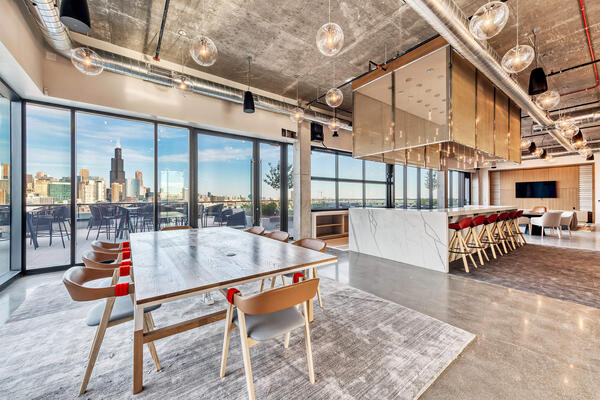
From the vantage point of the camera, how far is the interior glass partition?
4.34m

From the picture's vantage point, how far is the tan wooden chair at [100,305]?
4.96 ft

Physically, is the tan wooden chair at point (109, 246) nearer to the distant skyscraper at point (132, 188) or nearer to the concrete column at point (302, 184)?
the distant skyscraper at point (132, 188)

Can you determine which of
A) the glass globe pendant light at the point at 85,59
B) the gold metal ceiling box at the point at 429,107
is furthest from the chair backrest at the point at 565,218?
the glass globe pendant light at the point at 85,59

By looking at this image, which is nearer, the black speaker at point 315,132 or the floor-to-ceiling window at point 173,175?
the floor-to-ceiling window at point 173,175

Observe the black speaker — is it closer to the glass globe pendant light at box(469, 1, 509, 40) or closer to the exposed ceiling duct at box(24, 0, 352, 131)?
the exposed ceiling duct at box(24, 0, 352, 131)

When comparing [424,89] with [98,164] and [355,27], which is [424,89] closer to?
Answer: [355,27]

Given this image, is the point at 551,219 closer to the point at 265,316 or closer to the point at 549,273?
the point at 549,273

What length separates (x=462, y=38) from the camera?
9.53 ft

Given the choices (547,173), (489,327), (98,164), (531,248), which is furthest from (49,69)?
(547,173)

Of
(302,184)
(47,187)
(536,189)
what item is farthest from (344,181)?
(536,189)

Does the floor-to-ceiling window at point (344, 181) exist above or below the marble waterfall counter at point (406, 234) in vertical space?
above

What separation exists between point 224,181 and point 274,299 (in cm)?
496

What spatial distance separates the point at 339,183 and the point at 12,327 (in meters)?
7.14

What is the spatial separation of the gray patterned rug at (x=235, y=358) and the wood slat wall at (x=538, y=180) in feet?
44.3
